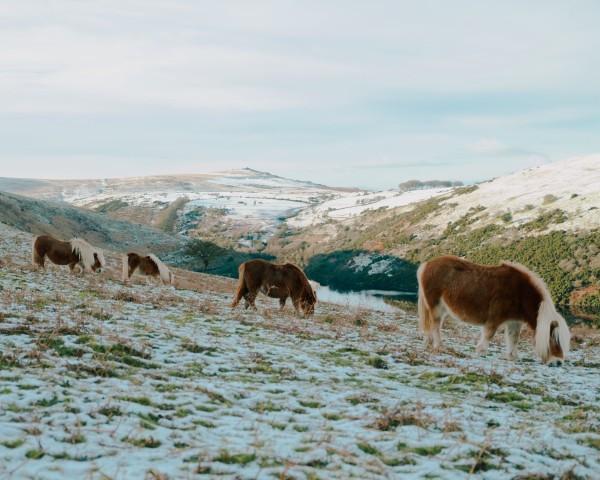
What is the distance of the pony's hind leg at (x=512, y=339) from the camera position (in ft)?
44.4

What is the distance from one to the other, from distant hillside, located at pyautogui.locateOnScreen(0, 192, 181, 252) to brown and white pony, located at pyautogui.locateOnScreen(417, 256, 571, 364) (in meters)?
71.2

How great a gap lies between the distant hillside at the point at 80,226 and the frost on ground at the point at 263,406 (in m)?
70.5

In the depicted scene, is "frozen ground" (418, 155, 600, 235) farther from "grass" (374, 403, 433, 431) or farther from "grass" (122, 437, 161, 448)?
"grass" (122, 437, 161, 448)

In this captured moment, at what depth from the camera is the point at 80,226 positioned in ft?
314

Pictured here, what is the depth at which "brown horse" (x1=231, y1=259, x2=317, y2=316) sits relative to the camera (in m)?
19.2

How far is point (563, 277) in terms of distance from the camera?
307ft

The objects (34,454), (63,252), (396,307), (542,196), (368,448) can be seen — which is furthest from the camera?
(542,196)

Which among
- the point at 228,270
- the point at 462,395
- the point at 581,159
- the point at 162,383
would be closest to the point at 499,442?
the point at 462,395

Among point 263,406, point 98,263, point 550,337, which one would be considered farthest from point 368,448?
point 98,263

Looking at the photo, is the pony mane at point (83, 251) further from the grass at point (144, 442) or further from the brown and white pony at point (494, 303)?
the grass at point (144, 442)

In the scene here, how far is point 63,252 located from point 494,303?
67.8 ft

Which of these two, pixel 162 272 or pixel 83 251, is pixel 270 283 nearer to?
pixel 83 251

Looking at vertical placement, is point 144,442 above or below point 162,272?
above

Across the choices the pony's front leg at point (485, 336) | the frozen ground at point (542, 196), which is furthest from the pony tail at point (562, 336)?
the frozen ground at point (542, 196)
